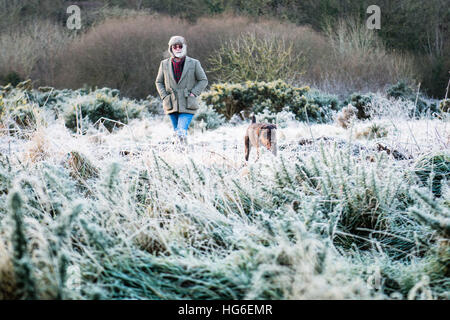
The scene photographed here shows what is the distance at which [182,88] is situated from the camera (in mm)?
5656

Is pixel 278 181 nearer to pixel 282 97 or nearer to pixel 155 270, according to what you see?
Answer: pixel 155 270

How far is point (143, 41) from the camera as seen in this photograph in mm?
16094

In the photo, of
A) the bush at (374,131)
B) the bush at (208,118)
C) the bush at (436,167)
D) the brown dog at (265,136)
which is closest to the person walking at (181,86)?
the brown dog at (265,136)

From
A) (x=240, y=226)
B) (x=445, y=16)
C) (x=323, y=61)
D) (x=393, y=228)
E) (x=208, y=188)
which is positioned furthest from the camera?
(x=445, y=16)

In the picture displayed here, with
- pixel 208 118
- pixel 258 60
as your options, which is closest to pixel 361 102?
pixel 208 118

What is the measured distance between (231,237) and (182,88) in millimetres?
3724

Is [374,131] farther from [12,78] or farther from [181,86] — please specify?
[12,78]

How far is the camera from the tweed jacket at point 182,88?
5.63 m

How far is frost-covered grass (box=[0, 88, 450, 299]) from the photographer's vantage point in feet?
5.49

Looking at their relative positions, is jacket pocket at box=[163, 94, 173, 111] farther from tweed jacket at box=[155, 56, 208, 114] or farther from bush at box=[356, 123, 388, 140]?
bush at box=[356, 123, 388, 140]

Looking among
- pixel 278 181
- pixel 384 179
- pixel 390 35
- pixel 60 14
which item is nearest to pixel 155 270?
pixel 278 181

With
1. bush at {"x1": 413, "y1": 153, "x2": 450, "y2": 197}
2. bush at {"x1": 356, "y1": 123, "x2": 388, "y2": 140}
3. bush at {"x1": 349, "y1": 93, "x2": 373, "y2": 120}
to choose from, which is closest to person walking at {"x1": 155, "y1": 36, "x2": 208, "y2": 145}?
Result: bush at {"x1": 356, "y1": 123, "x2": 388, "y2": 140}

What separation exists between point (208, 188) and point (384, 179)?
1.09m

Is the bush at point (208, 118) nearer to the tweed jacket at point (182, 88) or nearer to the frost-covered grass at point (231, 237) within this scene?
the tweed jacket at point (182, 88)
